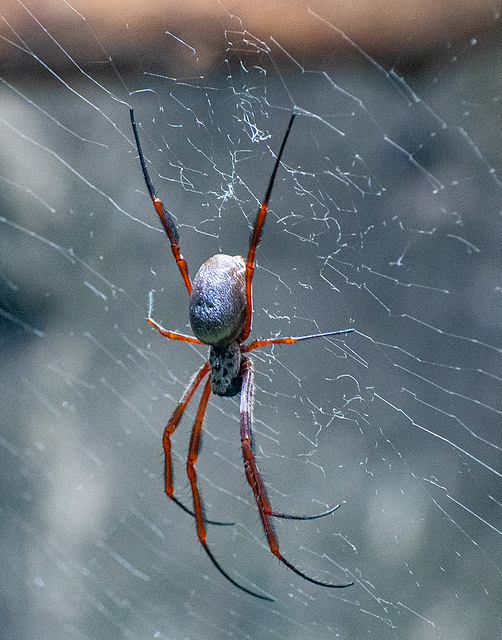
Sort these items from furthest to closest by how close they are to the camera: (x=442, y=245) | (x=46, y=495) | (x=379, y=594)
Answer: (x=46, y=495) → (x=442, y=245) → (x=379, y=594)

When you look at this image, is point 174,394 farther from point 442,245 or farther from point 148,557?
point 442,245

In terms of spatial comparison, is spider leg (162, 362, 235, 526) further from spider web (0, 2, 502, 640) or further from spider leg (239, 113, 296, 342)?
spider leg (239, 113, 296, 342)

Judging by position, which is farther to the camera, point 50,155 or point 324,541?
point 50,155

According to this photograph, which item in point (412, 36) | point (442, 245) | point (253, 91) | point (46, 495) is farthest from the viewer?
point (46, 495)

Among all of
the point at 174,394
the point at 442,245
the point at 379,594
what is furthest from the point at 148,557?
the point at 442,245

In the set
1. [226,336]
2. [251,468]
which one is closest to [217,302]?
[226,336]

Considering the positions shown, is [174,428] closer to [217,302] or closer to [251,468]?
[251,468]
